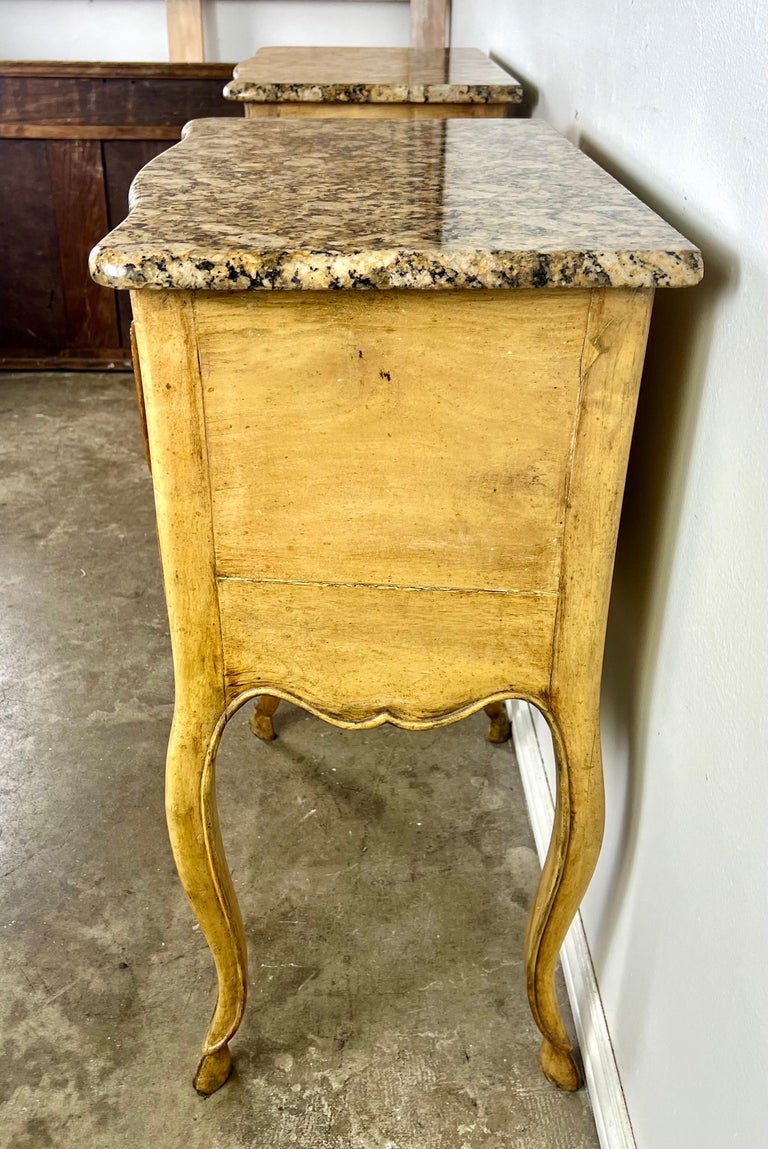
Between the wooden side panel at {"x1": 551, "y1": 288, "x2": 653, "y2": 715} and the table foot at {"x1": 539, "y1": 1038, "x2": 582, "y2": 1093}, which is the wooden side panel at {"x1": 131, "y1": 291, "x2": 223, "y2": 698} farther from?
the table foot at {"x1": 539, "y1": 1038, "x2": 582, "y2": 1093}

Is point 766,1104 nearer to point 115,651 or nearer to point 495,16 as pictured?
point 115,651

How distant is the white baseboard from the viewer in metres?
1.15

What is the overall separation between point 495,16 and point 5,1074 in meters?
2.31

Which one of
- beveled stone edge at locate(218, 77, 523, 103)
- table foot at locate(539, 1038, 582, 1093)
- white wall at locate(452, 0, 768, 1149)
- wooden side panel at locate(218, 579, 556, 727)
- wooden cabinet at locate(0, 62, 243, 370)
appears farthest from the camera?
wooden cabinet at locate(0, 62, 243, 370)

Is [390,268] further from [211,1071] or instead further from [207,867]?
[211,1071]

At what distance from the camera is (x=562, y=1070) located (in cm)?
126

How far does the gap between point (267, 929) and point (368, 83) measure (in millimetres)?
1416

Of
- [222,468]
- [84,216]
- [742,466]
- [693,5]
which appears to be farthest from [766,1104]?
[84,216]

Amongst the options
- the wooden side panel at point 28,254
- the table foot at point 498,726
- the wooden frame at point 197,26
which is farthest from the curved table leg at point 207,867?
the wooden frame at point 197,26

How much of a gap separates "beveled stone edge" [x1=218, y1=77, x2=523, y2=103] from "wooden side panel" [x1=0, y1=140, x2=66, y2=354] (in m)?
1.94

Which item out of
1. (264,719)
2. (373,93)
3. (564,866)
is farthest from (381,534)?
(373,93)

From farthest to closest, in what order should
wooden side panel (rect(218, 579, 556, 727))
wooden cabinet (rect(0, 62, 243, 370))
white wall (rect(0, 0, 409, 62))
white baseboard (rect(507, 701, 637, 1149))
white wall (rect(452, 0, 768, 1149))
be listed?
1. white wall (rect(0, 0, 409, 62))
2. wooden cabinet (rect(0, 62, 243, 370))
3. white baseboard (rect(507, 701, 637, 1149))
4. wooden side panel (rect(218, 579, 556, 727))
5. white wall (rect(452, 0, 768, 1149))

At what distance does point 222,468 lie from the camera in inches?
36.5

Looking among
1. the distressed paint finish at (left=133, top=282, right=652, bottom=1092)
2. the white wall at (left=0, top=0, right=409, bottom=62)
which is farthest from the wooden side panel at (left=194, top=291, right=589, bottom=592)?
the white wall at (left=0, top=0, right=409, bottom=62)
